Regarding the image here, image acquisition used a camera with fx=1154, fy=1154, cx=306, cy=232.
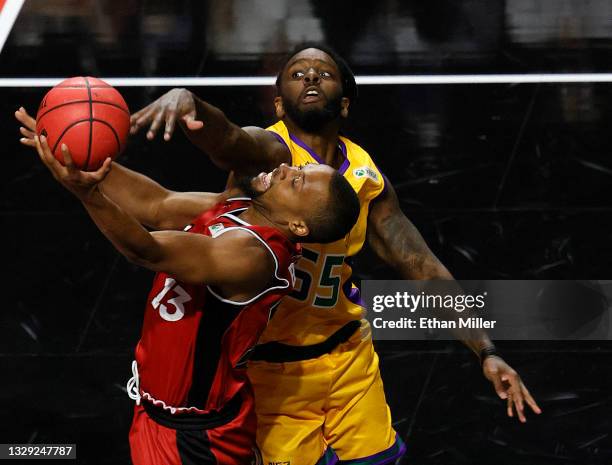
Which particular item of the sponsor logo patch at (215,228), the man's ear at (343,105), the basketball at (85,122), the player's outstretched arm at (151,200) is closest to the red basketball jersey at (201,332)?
the sponsor logo patch at (215,228)

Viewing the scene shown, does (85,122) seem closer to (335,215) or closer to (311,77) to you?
(335,215)

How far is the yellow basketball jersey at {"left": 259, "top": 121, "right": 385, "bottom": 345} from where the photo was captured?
395 cm

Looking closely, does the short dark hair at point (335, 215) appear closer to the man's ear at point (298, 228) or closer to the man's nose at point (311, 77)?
the man's ear at point (298, 228)

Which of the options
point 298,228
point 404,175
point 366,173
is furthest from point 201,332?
point 404,175

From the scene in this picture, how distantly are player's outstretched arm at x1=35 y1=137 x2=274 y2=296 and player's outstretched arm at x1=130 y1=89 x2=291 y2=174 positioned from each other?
0.24m

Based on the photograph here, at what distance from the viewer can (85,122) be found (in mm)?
3096

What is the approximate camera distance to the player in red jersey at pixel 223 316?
3340mm

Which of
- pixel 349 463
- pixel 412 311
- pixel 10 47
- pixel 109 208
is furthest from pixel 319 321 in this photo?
pixel 10 47

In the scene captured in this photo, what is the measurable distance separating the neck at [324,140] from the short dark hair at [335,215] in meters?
0.58

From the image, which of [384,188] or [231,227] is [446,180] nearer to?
[384,188]

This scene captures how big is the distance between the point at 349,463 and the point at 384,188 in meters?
0.99

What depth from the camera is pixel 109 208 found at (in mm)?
2957

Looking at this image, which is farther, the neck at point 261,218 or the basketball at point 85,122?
the neck at point 261,218

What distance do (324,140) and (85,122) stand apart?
3.93ft
